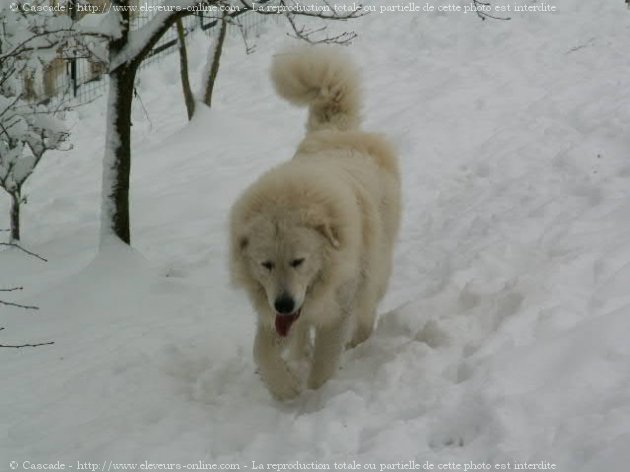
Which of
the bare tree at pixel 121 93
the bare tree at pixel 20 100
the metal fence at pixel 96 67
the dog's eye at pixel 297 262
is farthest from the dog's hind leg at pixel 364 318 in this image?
the metal fence at pixel 96 67

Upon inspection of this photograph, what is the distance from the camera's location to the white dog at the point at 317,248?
3.36 meters

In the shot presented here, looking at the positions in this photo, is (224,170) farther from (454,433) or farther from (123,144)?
(454,433)

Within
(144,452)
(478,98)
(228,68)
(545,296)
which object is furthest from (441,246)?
(228,68)

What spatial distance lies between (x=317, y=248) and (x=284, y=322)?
439 millimetres

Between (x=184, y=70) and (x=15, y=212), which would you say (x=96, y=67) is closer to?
(x=184, y=70)

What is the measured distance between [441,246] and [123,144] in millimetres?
2613

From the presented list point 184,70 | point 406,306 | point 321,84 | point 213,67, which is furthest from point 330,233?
point 213,67

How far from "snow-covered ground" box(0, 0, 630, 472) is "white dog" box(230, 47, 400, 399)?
223 mm

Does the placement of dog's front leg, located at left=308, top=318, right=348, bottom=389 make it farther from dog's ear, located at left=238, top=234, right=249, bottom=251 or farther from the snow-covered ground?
dog's ear, located at left=238, top=234, right=249, bottom=251

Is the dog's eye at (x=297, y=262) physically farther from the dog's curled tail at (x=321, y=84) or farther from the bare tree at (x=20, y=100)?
the bare tree at (x=20, y=100)

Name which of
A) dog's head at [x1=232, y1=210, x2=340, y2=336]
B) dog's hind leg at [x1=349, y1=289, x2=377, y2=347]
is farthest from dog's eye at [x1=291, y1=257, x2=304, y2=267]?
dog's hind leg at [x1=349, y1=289, x2=377, y2=347]

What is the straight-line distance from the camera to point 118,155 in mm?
5230

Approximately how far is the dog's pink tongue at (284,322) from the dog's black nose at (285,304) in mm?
187

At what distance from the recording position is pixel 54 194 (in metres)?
8.10
